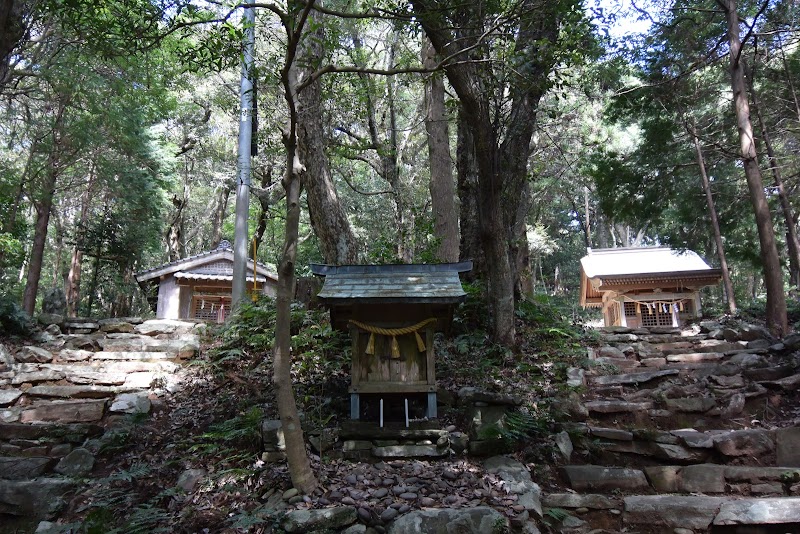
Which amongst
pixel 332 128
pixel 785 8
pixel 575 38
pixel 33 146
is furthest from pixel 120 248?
pixel 785 8

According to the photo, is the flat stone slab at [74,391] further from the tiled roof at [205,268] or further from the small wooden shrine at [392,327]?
the tiled roof at [205,268]

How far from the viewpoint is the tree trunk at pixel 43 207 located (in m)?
13.3

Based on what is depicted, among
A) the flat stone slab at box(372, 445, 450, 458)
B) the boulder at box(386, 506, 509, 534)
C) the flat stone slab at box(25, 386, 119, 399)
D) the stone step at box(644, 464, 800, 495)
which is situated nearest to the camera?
the boulder at box(386, 506, 509, 534)

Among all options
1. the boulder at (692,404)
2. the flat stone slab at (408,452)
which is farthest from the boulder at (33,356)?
the boulder at (692,404)

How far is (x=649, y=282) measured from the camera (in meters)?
20.5

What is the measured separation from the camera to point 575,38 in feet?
22.2

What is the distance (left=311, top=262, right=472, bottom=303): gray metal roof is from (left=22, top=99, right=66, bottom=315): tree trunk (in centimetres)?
1095

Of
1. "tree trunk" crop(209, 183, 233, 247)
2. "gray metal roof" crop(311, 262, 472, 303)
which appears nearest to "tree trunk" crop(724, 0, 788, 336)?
"gray metal roof" crop(311, 262, 472, 303)

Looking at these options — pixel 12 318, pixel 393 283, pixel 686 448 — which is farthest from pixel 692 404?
pixel 12 318

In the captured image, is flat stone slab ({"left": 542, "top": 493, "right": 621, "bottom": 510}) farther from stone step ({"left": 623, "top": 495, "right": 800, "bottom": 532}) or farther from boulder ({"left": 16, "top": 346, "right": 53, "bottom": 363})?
boulder ({"left": 16, "top": 346, "right": 53, "bottom": 363})

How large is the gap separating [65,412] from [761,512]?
8706 mm

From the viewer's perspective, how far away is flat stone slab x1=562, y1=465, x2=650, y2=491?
5.49 m

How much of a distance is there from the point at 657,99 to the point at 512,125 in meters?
6.08

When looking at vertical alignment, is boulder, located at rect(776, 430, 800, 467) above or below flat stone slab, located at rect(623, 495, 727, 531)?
above
